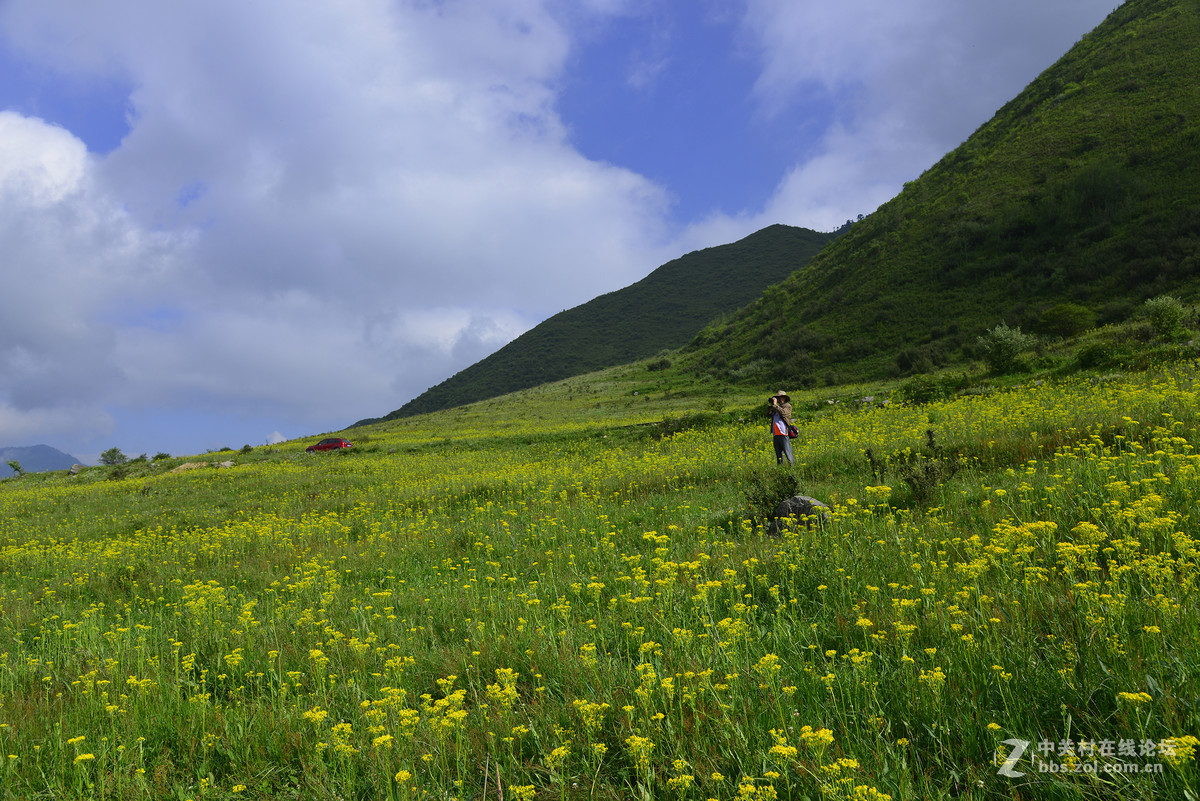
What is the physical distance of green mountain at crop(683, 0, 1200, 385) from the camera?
4097 cm

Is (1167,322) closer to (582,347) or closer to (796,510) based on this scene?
(796,510)

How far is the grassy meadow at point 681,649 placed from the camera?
8.64ft

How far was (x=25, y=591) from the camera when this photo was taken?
30.2ft

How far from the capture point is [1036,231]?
5075 cm

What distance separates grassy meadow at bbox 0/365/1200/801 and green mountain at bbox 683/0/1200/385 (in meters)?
38.3

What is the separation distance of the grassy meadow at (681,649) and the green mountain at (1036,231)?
38275 millimetres

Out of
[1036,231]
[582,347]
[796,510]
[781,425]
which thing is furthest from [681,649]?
[582,347]

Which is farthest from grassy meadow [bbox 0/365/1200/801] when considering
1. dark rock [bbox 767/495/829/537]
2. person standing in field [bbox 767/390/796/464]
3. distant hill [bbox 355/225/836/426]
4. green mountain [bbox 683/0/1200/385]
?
distant hill [bbox 355/225/836/426]

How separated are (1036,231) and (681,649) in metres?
64.4

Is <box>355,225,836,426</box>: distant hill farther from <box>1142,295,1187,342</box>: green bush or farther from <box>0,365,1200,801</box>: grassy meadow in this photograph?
<box>0,365,1200,801</box>: grassy meadow

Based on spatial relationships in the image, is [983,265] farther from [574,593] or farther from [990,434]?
[574,593]

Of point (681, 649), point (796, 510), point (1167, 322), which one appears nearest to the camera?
point (681, 649)

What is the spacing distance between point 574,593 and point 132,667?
430 cm

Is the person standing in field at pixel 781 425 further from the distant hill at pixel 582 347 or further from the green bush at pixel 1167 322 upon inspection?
the distant hill at pixel 582 347
